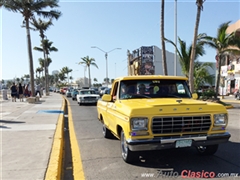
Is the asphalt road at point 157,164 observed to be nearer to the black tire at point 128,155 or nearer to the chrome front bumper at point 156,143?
the black tire at point 128,155

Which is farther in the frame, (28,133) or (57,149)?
(28,133)

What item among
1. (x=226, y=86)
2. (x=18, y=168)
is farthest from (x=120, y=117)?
(x=226, y=86)

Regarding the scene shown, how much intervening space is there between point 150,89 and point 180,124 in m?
1.50

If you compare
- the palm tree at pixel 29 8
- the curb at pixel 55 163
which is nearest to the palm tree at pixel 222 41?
the palm tree at pixel 29 8

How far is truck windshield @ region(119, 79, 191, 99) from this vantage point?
5844mm

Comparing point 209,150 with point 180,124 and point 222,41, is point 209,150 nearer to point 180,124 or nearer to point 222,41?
point 180,124

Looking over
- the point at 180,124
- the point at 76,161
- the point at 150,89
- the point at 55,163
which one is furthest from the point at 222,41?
the point at 55,163

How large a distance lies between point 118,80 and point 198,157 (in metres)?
2.64

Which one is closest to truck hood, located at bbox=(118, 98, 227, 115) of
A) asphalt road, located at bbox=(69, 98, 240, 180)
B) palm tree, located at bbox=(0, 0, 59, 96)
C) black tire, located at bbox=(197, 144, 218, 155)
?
black tire, located at bbox=(197, 144, 218, 155)

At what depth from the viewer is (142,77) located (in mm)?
5980

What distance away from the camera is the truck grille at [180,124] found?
454 centimetres

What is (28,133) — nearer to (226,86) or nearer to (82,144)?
(82,144)

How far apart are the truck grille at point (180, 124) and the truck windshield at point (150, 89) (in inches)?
49.6

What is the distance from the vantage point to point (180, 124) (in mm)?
4613
